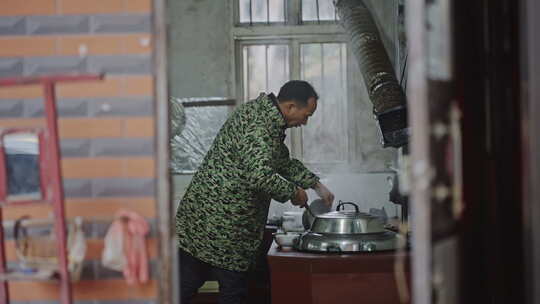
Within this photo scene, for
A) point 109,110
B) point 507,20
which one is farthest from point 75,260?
point 507,20

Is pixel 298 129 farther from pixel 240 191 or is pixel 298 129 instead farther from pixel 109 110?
pixel 109 110

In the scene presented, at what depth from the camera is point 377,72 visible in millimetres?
5660

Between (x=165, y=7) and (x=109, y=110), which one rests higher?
(x=165, y=7)

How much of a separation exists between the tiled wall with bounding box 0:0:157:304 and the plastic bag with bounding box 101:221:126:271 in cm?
17

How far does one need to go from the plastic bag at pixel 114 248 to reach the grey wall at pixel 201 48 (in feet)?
13.4

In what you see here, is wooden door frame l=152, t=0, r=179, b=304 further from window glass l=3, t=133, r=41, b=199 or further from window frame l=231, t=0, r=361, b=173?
window frame l=231, t=0, r=361, b=173

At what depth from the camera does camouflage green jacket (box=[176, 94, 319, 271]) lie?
4207mm

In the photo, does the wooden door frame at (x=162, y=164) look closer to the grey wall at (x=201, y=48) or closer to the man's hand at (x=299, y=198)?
the man's hand at (x=299, y=198)

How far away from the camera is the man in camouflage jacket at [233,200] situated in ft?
13.8

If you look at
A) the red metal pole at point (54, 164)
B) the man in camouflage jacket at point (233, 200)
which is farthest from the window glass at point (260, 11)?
the red metal pole at point (54, 164)

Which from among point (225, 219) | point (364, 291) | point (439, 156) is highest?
point (439, 156)

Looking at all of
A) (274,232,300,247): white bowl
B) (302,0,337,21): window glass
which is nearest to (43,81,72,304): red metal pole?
(274,232,300,247): white bowl

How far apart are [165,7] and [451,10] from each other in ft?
3.85

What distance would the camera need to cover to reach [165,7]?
9.23ft
